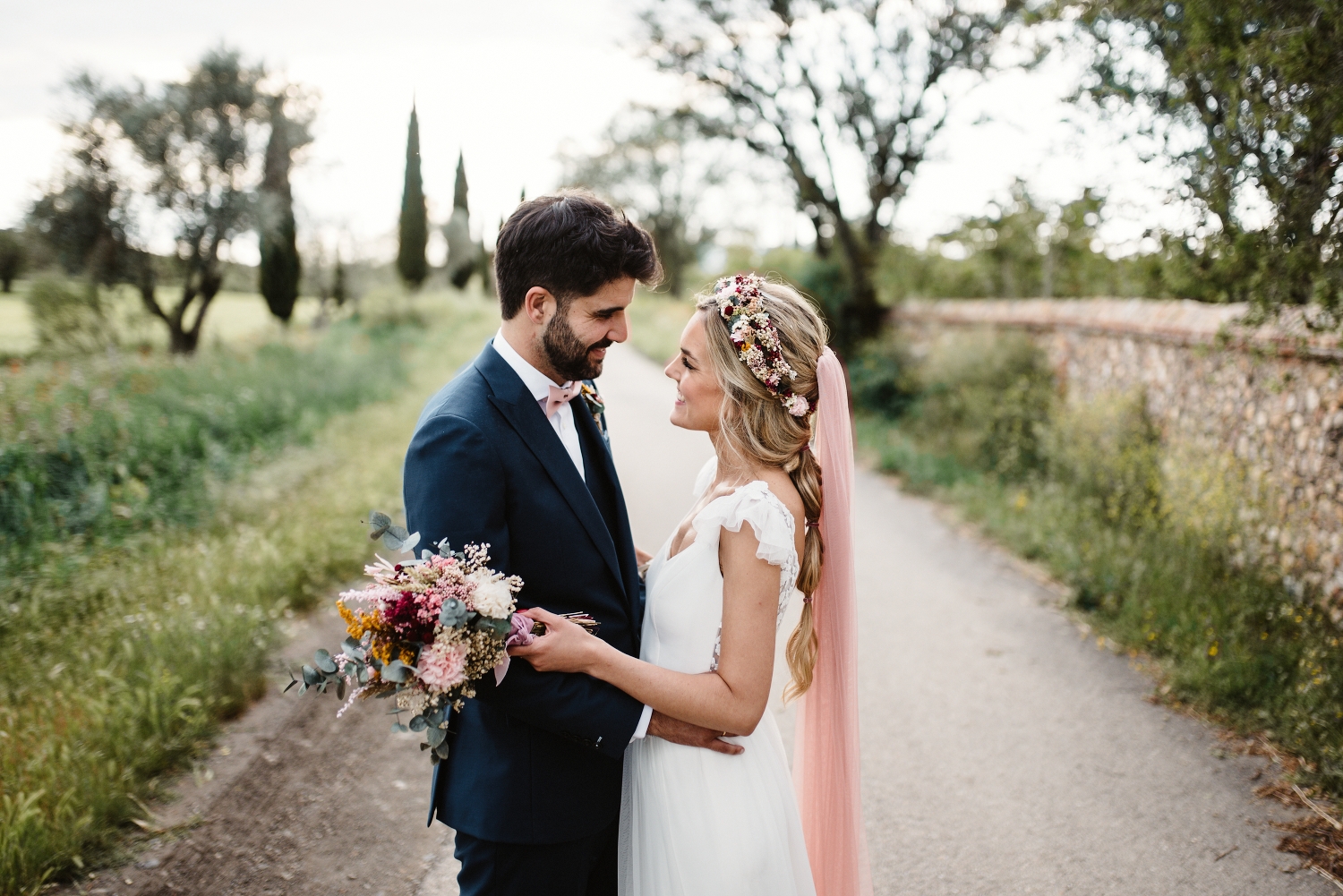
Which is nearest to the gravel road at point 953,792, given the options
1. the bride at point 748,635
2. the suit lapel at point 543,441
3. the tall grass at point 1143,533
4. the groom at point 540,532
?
the tall grass at point 1143,533

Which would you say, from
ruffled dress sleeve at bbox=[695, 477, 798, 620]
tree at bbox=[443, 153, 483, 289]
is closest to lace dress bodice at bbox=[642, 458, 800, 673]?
ruffled dress sleeve at bbox=[695, 477, 798, 620]

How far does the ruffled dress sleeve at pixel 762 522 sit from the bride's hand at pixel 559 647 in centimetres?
43

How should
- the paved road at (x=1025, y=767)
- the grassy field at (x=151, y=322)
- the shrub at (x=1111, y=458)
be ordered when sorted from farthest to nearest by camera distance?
the grassy field at (x=151, y=322)
the shrub at (x=1111, y=458)
the paved road at (x=1025, y=767)

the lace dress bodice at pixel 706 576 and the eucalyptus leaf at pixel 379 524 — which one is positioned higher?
the eucalyptus leaf at pixel 379 524

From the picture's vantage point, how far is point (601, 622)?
1.94 metres

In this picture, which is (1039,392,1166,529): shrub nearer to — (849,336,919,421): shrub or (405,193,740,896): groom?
(849,336,919,421): shrub

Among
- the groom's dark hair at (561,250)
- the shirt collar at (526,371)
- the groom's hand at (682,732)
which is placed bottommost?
the groom's hand at (682,732)

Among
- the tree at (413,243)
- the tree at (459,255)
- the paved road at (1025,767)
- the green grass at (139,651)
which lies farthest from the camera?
the tree at (459,255)

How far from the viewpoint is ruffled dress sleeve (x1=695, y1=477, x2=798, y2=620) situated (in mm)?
1920

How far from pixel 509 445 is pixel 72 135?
16699 millimetres

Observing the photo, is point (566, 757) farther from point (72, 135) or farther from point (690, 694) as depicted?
point (72, 135)

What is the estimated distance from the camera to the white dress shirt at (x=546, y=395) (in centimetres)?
192

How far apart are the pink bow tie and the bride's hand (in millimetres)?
541

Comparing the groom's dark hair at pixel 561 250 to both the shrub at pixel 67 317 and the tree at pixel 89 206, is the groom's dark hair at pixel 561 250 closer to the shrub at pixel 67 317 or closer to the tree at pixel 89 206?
the shrub at pixel 67 317
